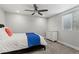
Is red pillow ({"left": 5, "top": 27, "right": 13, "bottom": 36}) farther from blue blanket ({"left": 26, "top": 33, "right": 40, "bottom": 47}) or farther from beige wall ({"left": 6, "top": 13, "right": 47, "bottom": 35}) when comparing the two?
blue blanket ({"left": 26, "top": 33, "right": 40, "bottom": 47})

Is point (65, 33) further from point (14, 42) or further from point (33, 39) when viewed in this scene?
point (14, 42)

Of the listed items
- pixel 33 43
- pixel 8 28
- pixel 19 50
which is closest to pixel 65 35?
pixel 33 43

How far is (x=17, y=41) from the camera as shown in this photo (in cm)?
229

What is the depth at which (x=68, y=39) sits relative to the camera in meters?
3.59

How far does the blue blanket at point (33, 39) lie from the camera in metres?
2.52

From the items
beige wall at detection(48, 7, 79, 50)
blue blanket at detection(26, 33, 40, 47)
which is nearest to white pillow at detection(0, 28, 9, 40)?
blue blanket at detection(26, 33, 40, 47)

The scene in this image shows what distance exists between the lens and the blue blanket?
2.52 m

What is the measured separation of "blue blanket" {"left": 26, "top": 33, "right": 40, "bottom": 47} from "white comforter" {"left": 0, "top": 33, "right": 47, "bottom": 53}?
132mm

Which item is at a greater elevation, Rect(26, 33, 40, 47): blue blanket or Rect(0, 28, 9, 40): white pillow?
Rect(0, 28, 9, 40): white pillow

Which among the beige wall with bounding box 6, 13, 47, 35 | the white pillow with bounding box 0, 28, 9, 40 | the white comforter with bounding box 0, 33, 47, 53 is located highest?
the beige wall with bounding box 6, 13, 47, 35

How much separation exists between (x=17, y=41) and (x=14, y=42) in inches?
3.9

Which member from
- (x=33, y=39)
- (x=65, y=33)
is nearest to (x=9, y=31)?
(x=33, y=39)
